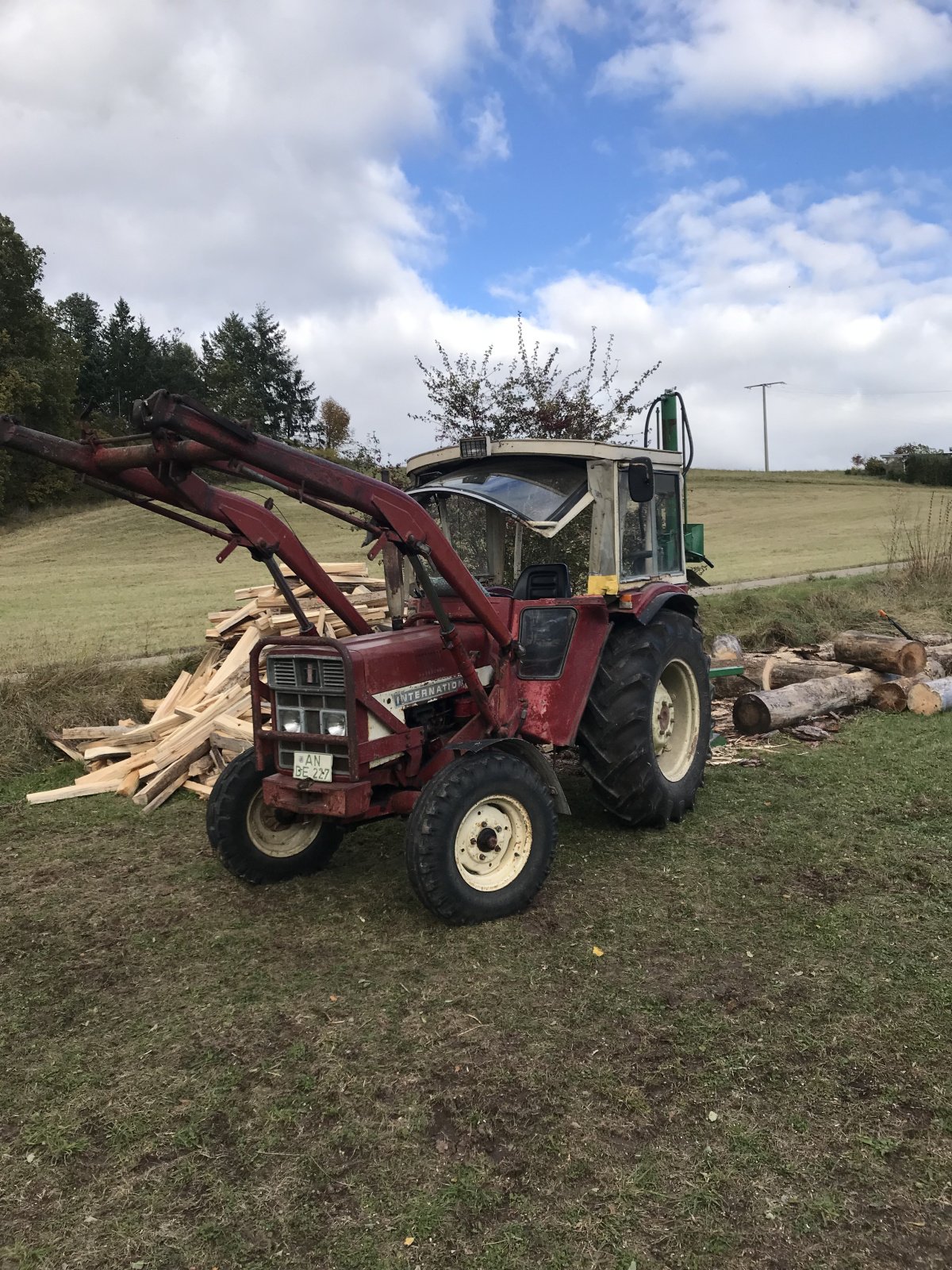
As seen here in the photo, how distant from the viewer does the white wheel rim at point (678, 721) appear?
5910mm

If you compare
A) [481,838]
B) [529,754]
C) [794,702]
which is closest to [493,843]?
[481,838]

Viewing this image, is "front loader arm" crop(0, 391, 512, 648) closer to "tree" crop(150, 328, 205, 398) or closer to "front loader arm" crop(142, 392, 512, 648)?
"front loader arm" crop(142, 392, 512, 648)

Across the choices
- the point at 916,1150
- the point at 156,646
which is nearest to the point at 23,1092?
the point at 916,1150

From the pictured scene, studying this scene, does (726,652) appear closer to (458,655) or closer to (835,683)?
(835,683)

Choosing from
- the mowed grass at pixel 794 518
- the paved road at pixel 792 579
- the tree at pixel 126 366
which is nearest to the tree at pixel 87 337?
the tree at pixel 126 366

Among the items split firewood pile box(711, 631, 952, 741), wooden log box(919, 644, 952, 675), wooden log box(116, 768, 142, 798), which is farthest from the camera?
wooden log box(919, 644, 952, 675)

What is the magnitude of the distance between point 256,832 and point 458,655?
61.8 inches

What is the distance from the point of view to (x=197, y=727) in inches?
292

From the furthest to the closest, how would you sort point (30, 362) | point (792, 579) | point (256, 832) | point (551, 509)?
point (30, 362), point (792, 579), point (551, 509), point (256, 832)

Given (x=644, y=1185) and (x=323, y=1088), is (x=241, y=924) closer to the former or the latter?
(x=323, y=1088)

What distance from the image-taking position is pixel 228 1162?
2.77 metres

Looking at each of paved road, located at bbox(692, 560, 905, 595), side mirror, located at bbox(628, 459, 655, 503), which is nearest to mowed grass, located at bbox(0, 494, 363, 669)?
side mirror, located at bbox(628, 459, 655, 503)

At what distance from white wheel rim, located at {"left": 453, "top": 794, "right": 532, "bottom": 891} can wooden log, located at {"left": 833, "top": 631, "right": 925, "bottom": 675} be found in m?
Result: 5.98

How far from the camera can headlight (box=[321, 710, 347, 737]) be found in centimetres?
437
